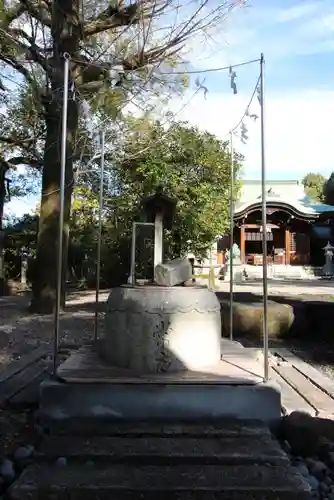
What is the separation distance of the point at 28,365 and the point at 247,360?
271 centimetres

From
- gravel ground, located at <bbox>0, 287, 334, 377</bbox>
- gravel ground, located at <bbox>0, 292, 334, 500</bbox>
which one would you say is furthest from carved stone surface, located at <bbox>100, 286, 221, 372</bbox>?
gravel ground, located at <bbox>0, 287, 334, 377</bbox>

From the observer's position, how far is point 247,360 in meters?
5.11

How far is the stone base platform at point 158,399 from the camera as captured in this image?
4.06 meters

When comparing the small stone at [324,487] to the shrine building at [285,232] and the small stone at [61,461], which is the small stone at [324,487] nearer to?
the small stone at [61,461]

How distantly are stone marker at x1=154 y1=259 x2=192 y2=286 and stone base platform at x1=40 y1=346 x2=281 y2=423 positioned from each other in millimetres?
1032

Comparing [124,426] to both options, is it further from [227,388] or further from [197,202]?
[197,202]

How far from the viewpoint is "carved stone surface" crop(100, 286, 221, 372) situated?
460 cm

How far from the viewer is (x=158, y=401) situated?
4.06 metres

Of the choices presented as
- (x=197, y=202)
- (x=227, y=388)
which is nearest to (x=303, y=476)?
(x=227, y=388)

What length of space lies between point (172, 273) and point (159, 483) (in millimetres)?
2119

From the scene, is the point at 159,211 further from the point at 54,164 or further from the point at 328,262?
the point at 328,262

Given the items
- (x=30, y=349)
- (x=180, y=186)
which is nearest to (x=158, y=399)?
(x=30, y=349)

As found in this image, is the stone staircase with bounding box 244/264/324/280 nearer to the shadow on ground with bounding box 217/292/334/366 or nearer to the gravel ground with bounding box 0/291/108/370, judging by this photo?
the gravel ground with bounding box 0/291/108/370

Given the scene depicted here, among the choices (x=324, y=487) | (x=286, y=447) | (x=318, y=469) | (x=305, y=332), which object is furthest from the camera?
(x=305, y=332)
